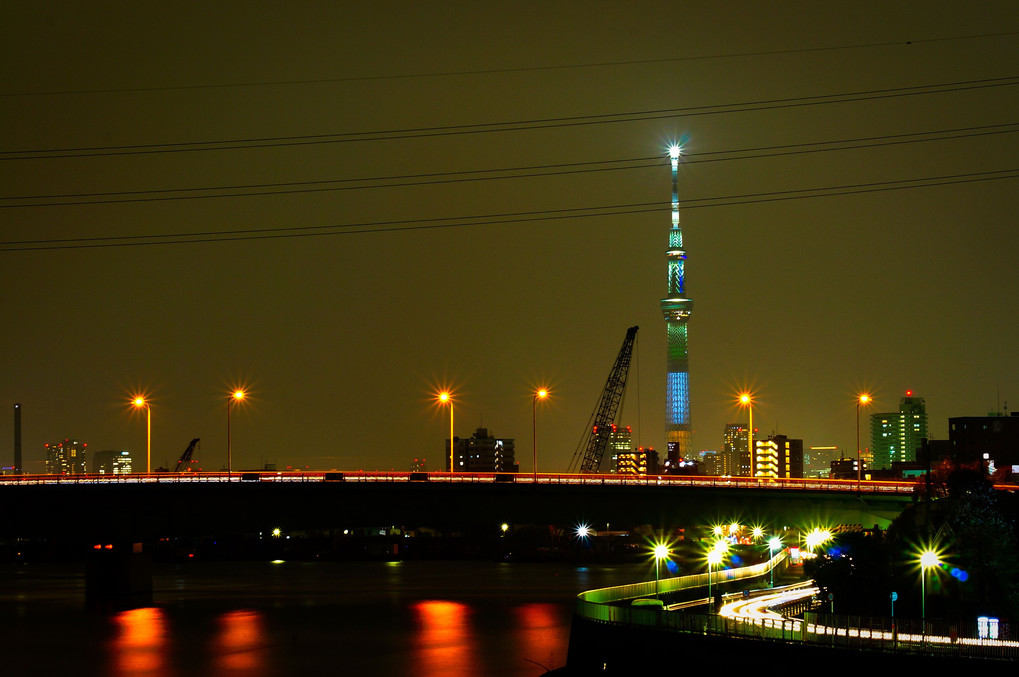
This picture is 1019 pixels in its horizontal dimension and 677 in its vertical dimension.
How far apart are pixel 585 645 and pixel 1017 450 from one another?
141834mm

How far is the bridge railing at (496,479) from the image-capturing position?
92500 mm

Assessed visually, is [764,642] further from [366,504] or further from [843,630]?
[366,504]

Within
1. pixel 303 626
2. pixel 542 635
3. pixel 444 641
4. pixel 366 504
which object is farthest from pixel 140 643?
pixel 542 635

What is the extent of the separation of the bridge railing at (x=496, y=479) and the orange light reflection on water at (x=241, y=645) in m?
10.6

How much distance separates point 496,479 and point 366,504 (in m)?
10.3

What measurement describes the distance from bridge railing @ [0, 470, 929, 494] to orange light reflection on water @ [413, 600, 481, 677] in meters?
10.3

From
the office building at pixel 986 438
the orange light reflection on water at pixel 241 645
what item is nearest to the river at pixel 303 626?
the orange light reflection on water at pixel 241 645

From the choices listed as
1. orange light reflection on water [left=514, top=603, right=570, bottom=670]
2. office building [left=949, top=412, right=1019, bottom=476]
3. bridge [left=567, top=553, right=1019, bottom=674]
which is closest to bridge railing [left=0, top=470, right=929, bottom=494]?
orange light reflection on water [left=514, top=603, right=570, bottom=670]

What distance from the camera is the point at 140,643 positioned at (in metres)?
79.7

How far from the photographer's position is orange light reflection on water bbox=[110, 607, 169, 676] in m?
70.2

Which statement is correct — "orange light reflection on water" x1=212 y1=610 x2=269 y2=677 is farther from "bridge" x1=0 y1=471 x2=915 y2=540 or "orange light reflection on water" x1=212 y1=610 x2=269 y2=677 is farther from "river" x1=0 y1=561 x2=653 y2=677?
"bridge" x1=0 y1=471 x2=915 y2=540

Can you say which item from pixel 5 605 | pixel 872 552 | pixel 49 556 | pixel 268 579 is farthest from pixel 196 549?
pixel 872 552

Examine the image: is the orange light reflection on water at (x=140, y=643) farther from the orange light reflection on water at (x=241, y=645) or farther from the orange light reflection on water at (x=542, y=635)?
the orange light reflection on water at (x=542, y=635)

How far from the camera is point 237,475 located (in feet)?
337
